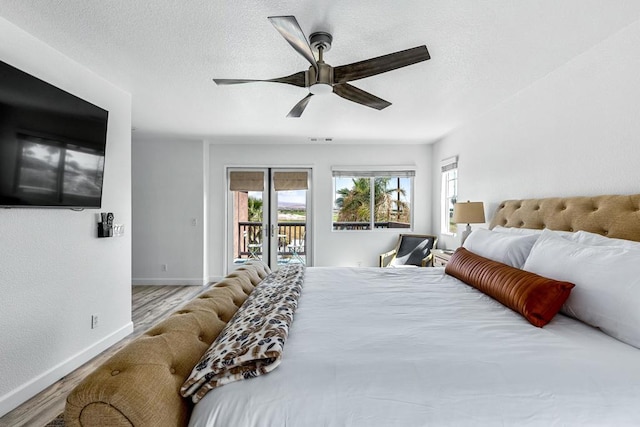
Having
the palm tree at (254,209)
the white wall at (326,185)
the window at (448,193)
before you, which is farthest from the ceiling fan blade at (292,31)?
the palm tree at (254,209)

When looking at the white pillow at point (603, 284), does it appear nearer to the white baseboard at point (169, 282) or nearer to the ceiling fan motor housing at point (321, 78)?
the ceiling fan motor housing at point (321, 78)

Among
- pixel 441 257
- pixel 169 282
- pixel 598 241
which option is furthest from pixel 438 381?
pixel 169 282

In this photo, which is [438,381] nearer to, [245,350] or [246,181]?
[245,350]

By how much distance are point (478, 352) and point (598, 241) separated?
1214mm

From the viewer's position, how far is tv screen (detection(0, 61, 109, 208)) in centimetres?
191

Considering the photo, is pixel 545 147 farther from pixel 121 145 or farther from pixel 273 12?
pixel 121 145

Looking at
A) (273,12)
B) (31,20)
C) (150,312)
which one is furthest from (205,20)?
(150,312)

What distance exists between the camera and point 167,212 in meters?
5.27

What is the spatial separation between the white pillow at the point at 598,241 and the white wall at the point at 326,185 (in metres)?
3.62

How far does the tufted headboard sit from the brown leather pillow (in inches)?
26.7

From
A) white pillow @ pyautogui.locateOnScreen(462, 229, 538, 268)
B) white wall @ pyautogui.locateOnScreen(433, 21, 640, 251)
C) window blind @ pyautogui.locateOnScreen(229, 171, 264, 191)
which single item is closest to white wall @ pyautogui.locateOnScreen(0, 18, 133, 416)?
window blind @ pyautogui.locateOnScreen(229, 171, 264, 191)

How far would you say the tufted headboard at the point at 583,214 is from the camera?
A: 1.83m

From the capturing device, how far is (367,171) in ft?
18.1

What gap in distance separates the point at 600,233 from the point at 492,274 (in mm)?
778
